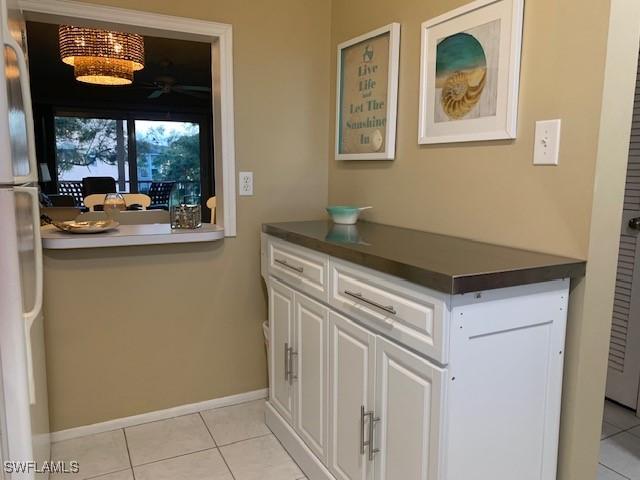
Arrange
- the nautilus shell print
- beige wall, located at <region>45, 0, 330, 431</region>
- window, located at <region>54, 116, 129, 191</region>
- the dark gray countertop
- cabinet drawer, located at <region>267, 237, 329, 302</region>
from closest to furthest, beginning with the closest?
the dark gray countertop, the nautilus shell print, cabinet drawer, located at <region>267, 237, 329, 302</region>, beige wall, located at <region>45, 0, 330, 431</region>, window, located at <region>54, 116, 129, 191</region>

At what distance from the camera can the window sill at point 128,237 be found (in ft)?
6.73

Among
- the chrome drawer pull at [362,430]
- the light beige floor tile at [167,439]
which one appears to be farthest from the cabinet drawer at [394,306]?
the light beige floor tile at [167,439]

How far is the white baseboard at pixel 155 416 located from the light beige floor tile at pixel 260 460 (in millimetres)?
371

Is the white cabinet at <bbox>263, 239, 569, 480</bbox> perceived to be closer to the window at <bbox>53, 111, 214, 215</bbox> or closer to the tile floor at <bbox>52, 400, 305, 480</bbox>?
the tile floor at <bbox>52, 400, 305, 480</bbox>

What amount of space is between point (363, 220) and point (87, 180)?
21.1 ft

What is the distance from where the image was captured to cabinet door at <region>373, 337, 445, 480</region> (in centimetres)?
124

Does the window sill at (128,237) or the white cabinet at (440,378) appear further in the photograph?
the window sill at (128,237)

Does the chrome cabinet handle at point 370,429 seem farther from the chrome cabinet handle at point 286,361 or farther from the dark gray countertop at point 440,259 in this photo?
the chrome cabinet handle at point 286,361

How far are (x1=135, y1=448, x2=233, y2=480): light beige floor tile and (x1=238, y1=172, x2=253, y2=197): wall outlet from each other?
3.97ft

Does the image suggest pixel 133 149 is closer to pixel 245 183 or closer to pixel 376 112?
pixel 245 183

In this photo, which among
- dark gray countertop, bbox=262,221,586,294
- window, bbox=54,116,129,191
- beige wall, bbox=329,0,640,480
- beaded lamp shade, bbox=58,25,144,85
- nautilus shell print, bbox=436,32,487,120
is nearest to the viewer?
dark gray countertop, bbox=262,221,586,294

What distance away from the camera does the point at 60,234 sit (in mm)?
2146

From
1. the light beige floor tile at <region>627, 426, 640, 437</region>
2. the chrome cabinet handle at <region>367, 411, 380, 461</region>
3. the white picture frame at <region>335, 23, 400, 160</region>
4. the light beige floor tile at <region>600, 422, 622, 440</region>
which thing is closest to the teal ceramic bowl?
the white picture frame at <region>335, 23, 400, 160</region>

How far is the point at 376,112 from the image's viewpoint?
2.17 meters
